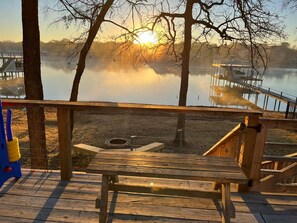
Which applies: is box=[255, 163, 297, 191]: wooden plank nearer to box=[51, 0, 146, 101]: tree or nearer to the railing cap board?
the railing cap board

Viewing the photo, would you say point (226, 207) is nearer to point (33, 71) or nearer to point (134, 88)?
point (33, 71)

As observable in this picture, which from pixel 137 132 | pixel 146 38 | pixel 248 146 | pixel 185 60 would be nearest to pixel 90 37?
pixel 146 38

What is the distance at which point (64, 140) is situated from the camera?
2.87 metres

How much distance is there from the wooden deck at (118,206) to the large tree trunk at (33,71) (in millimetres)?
1646

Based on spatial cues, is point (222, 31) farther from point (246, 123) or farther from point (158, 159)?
point (158, 159)

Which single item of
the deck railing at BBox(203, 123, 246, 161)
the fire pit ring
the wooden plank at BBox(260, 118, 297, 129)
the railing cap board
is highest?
the railing cap board

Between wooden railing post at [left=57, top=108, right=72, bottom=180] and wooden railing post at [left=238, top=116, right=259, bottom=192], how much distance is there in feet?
7.10

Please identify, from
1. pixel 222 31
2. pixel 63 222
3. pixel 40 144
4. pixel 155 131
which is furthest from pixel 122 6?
pixel 63 222

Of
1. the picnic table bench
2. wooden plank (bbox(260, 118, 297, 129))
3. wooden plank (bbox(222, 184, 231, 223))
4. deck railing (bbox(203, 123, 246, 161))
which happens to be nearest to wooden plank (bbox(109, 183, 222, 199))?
the picnic table bench

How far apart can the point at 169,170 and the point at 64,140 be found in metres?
1.47

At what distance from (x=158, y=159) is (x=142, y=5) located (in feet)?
28.5

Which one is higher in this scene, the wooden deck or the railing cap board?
the railing cap board

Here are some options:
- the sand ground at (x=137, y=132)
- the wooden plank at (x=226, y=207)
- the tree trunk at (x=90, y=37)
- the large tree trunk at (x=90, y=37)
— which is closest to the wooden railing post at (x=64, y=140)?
the wooden plank at (x=226, y=207)

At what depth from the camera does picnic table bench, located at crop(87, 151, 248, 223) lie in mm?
2064
